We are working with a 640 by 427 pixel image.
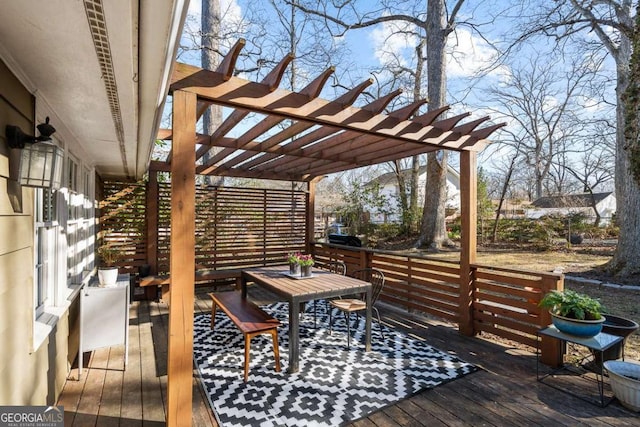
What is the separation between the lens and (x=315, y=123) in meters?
2.74

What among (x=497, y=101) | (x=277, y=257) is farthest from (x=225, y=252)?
(x=497, y=101)

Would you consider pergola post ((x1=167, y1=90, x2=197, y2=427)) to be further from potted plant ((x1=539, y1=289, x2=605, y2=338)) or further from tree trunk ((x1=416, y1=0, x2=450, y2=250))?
tree trunk ((x1=416, y1=0, x2=450, y2=250))

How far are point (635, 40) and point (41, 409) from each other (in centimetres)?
734

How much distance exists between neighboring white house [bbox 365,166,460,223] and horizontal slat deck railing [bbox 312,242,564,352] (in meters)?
6.61

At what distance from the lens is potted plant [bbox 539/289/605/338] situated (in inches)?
98.5

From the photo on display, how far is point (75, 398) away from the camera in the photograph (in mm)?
2445

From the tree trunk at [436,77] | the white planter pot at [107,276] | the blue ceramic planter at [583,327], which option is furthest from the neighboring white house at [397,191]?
the white planter pot at [107,276]

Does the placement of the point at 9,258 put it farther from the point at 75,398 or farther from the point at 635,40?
the point at 635,40

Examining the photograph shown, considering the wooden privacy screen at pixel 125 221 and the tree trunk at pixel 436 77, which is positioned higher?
the tree trunk at pixel 436 77

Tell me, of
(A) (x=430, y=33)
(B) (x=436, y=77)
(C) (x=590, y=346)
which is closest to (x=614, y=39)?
(B) (x=436, y=77)

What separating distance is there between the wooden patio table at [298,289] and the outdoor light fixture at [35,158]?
6.56 ft

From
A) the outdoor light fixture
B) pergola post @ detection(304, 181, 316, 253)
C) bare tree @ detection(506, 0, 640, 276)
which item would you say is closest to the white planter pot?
the outdoor light fixture

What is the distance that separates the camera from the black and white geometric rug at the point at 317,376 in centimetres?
229

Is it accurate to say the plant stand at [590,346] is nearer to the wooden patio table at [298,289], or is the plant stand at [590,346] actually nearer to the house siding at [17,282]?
the wooden patio table at [298,289]
